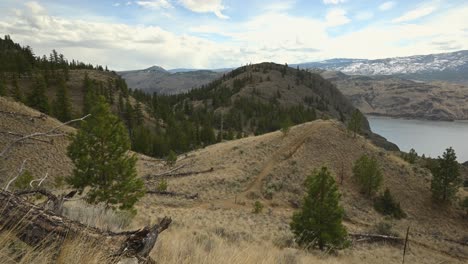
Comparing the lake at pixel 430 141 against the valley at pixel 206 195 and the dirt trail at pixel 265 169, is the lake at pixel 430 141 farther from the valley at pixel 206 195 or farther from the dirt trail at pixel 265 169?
the dirt trail at pixel 265 169

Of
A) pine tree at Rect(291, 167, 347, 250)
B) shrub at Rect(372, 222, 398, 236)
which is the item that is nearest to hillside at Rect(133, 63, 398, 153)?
shrub at Rect(372, 222, 398, 236)

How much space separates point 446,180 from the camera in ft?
154

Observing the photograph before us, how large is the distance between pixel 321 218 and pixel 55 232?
69.8ft

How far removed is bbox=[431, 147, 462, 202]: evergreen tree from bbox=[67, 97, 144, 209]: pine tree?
42.7m

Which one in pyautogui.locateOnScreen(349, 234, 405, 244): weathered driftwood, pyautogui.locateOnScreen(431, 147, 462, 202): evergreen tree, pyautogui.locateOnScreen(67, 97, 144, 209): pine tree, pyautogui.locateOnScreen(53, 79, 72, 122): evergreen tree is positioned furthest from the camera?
pyautogui.locateOnScreen(53, 79, 72, 122): evergreen tree

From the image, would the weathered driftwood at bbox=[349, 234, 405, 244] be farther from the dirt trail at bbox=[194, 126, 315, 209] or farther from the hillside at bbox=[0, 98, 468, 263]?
the dirt trail at bbox=[194, 126, 315, 209]

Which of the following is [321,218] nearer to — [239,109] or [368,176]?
[368,176]

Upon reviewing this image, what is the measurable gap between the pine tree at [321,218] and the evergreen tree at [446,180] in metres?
31.1

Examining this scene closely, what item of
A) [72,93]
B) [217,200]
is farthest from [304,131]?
[72,93]

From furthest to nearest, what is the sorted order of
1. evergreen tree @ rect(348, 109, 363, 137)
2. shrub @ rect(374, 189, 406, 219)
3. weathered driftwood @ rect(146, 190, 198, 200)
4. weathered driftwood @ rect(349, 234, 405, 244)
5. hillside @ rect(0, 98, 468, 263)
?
evergreen tree @ rect(348, 109, 363, 137) → shrub @ rect(374, 189, 406, 219) → weathered driftwood @ rect(146, 190, 198, 200) → weathered driftwood @ rect(349, 234, 405, 244) → hillside @ rect(0, 98, 468, 263)

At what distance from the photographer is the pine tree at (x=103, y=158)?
814 inches

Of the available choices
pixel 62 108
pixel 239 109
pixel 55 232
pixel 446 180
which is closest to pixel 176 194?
pixel 55 232

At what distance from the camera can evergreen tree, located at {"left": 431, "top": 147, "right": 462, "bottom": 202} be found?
153ft

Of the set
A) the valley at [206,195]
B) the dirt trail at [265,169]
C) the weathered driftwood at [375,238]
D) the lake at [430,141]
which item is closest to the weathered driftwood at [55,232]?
the valley at [206,195]
